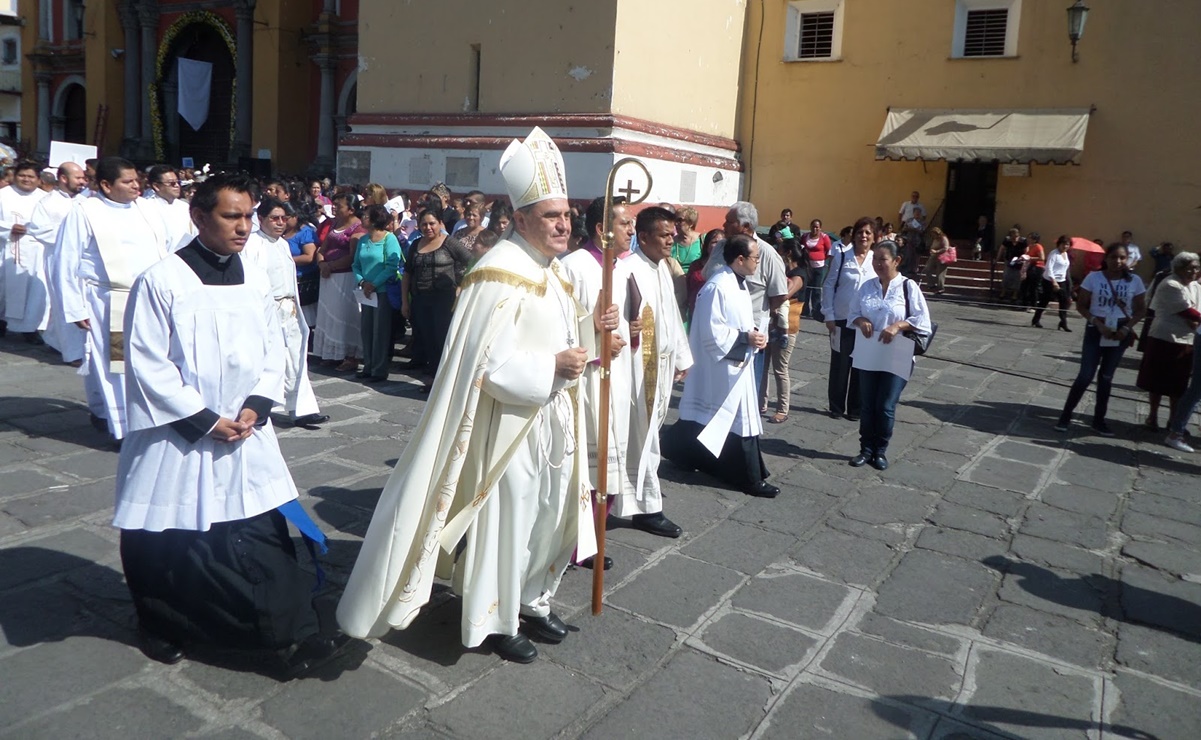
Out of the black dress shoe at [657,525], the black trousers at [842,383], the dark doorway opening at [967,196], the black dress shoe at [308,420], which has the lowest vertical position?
the black dress shoe at [657,525]

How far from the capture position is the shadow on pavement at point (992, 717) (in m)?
3.21

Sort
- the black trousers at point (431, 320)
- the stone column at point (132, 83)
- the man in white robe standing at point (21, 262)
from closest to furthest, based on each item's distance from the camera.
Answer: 1. the black trousers at point (431, 320)
2. the man in white robe standing at point (21, 262)
3. the stone column at point (132, 83)

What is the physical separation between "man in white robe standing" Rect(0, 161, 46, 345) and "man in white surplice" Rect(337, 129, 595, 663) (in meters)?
7.39

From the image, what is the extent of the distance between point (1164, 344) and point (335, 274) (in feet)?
23.1

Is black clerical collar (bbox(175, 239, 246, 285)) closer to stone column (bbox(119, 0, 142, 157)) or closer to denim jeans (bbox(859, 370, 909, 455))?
denim jeans (bbox(859, 370, 909, 455))

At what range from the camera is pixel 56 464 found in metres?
5.41

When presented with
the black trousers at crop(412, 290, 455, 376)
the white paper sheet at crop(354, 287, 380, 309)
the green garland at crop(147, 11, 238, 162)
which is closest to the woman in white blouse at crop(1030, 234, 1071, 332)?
the black trousers at crop(412, 290, 455, 376)

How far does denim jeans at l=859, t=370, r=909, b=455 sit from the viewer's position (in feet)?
20.5

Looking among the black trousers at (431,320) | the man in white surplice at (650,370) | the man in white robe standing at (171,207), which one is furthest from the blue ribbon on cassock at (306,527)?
the black trousers at (431,320)

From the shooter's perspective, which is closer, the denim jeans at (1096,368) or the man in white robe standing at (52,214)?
the denim jeans at (1096,368)

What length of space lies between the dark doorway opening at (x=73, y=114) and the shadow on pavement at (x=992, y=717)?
30.6m

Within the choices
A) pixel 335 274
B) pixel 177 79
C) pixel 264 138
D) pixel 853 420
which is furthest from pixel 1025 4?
pixel 177 79

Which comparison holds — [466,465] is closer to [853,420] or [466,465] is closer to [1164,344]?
[853,420]

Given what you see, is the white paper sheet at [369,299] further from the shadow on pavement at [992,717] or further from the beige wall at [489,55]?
the shadow on pavement at [992,717]
